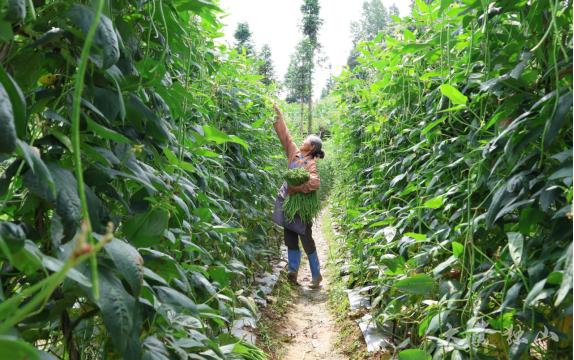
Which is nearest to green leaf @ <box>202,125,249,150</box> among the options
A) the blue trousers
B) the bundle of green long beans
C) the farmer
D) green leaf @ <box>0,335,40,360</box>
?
green leaf @ <box>0,335,40,360</box>

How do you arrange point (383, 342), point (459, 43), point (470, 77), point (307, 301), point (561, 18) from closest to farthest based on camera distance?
point (561, 18), point (470, 77), point (459, 43), point (383, 342), point (307, 301)

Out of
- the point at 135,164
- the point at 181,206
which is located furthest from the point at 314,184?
the point at 135,164

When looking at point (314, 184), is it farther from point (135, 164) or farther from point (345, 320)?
point (135, 164)

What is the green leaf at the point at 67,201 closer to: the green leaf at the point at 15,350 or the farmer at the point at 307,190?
the green leaf at the point at 15,350

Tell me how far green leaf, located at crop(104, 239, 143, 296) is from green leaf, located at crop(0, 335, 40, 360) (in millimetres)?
328

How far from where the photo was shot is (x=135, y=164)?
1.12 metres

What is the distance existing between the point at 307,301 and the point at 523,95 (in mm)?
3670

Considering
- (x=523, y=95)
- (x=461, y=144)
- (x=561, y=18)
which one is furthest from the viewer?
(x=461, y=144)

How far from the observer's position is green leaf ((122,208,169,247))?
1.06 m

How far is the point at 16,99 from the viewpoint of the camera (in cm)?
74

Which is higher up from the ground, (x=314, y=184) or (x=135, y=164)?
(x=135, y=164)

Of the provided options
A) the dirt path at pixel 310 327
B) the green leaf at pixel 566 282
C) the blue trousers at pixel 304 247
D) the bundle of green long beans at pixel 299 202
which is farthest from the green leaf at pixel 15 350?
the blue trousers at pixel 304 247

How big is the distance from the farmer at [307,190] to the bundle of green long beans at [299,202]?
2.9 inches

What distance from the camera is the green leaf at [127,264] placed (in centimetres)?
82
